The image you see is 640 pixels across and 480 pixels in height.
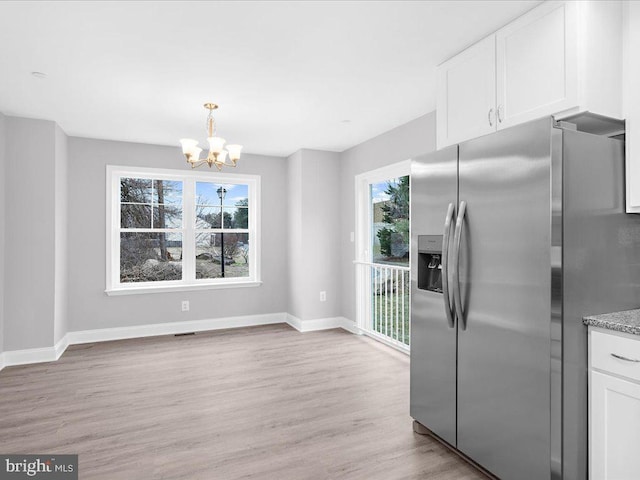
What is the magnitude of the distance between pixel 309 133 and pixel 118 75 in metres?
2.10

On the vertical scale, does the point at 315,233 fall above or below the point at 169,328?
above

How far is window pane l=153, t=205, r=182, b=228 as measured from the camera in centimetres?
517

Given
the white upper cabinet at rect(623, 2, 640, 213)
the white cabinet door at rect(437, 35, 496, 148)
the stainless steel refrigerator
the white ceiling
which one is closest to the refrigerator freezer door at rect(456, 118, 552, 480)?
the stainless steel refrigerator

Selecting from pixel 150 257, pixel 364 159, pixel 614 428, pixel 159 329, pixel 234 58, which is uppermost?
pixel 234 58

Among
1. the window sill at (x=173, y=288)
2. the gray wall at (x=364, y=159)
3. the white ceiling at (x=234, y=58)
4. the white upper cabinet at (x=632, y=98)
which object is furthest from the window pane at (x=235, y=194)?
the white upper cabinet at (x=632, y=98)

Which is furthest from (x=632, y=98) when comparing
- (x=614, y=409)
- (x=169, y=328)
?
(x=169, y=328)

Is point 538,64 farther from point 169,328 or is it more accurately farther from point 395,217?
point 169,328

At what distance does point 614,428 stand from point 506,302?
67cm

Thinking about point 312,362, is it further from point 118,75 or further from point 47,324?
point 118,75

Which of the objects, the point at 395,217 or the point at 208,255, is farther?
the point at 208,255

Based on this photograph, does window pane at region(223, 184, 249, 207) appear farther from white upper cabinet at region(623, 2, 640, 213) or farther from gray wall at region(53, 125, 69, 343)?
white upper cabinet at region(623, 2, 640, 213)

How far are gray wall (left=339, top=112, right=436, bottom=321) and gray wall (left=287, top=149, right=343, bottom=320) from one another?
10 cm

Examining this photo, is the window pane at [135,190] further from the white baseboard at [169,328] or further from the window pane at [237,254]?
the white baseboard at [169,328]

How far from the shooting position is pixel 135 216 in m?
5.08
